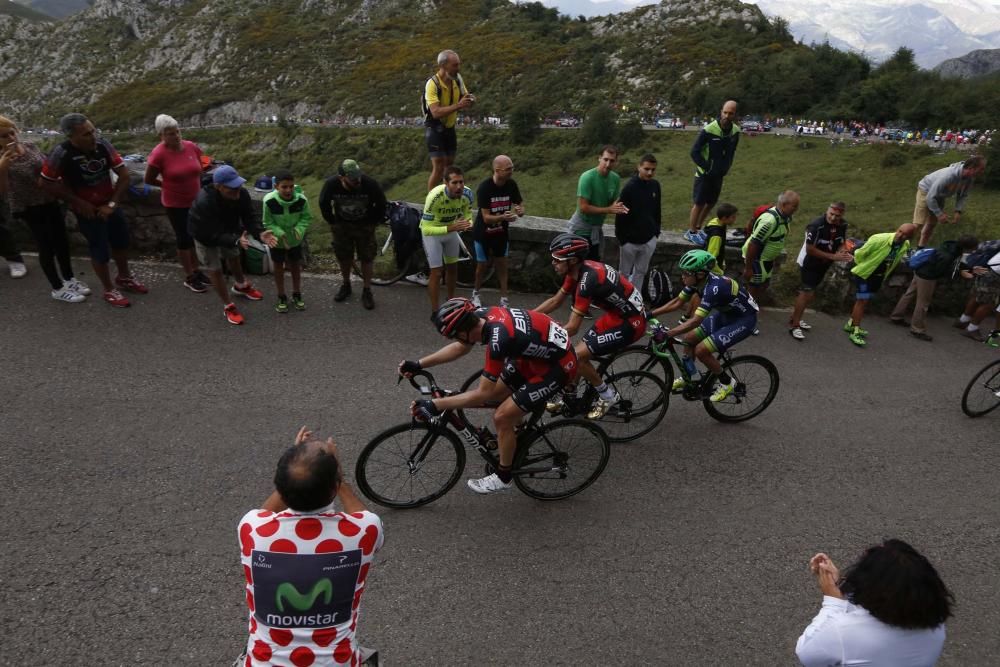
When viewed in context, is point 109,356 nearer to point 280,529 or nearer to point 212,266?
point 212,266

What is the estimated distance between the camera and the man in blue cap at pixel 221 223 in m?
6.45

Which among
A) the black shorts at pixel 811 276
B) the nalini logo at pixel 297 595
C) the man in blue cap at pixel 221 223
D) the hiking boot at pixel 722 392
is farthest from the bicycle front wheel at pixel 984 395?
the man in blue cap at pixel 221 223

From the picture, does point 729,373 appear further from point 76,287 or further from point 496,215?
point 76,287

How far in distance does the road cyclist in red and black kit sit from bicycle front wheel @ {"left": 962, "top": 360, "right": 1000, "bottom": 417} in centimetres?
385

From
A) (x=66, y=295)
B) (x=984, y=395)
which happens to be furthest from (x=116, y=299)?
(x=984, y=395)

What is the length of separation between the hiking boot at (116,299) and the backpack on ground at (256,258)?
157cm

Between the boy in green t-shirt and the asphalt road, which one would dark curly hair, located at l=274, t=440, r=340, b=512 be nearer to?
the asphalt road

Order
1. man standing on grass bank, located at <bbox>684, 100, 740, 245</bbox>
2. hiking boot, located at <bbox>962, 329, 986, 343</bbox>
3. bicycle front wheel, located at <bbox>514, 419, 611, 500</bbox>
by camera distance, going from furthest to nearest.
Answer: man standing on grass bank, located at <bbox>684, 100, 740, 245</bbox> < hiking boot, located at <bbox>962, 329, 986, 343</bbox> < bicycle front wheel, located at <bbox>514, 419, 611, 500</bbox>

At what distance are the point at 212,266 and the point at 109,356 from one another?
4.49 feet

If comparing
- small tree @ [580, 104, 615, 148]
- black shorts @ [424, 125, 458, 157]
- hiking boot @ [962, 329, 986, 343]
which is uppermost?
small tree @ [580, 104, 615, 148]

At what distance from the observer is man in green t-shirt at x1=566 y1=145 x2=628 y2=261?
24.1 ft

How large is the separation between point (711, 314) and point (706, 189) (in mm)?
4192

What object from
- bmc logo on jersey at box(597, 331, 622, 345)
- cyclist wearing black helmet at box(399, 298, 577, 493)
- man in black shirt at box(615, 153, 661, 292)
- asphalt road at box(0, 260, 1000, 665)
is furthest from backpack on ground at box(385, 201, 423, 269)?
cyclist wearing black helmet at box(399, 298, 577, 493)

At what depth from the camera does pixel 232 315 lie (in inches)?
265
